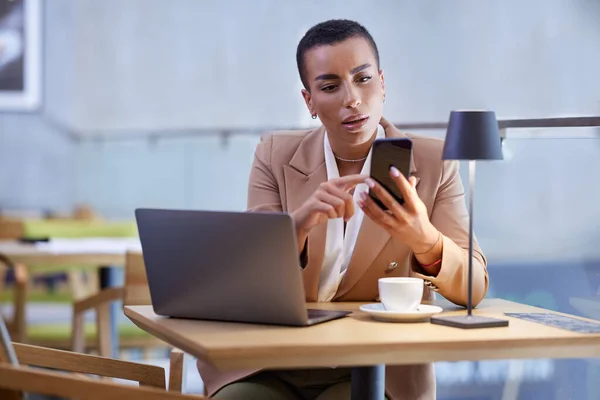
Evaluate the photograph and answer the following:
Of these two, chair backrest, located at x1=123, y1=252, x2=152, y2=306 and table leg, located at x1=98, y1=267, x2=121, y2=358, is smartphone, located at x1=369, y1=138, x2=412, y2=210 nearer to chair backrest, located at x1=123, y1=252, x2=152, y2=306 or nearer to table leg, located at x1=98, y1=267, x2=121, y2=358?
chair backrest, located at x1=123, y1=252, x2=152, y2=306

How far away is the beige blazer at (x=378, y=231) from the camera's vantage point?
2.13 metres

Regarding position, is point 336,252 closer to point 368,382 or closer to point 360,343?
point 368,382

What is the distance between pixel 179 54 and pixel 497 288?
5513 millimetres

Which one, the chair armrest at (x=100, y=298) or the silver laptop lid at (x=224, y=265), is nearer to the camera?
the silver laptop lid at (x=224, y=265)

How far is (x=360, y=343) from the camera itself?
1.58 meters

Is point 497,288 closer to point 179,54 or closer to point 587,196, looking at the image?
point 587,196

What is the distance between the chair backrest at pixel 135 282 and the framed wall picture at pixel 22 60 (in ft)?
20.9

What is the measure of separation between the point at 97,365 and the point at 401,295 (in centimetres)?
68

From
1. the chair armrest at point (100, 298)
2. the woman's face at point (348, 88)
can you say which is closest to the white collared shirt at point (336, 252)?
the woman's face at point (348, 88)

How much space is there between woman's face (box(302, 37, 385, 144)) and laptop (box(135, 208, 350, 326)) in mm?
541

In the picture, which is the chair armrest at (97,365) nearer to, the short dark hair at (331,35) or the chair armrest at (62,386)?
the chair armrest at (62,386)

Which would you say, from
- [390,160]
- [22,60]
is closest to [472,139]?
[390,160]

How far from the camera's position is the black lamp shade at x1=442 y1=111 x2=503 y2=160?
188 cm

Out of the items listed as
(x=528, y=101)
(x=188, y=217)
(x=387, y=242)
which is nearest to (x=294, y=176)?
(x=387, y=242)
